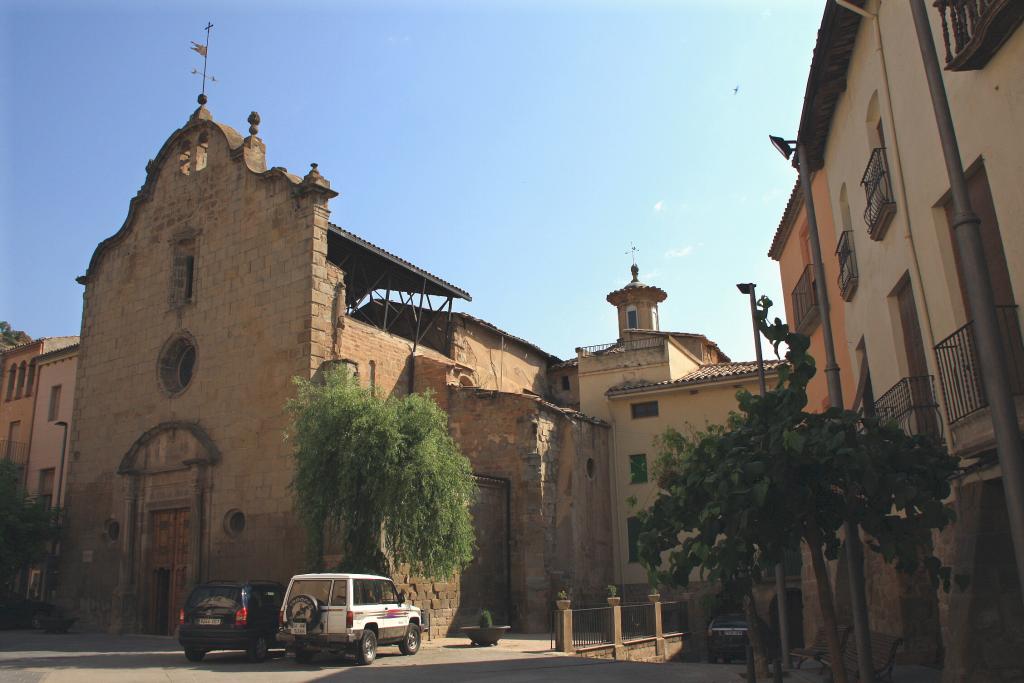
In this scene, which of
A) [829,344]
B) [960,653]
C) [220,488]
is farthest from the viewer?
[220,488]

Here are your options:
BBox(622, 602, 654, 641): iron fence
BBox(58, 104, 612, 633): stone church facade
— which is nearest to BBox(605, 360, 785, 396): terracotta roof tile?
BBox(58, 104, 612, 633): stone church facade

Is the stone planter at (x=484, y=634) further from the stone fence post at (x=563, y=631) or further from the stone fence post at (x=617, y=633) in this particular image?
the stone fence post at (x=617, y=633)

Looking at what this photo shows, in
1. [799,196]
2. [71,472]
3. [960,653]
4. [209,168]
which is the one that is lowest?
[960,653]

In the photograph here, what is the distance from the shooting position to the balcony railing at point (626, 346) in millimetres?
30078

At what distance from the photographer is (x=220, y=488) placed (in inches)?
832

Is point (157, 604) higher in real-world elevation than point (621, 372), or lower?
lower

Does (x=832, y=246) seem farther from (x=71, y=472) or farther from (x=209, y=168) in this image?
(x=71, y=472)

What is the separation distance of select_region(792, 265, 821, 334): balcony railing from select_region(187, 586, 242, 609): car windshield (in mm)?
12090

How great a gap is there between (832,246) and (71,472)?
76.6 feet

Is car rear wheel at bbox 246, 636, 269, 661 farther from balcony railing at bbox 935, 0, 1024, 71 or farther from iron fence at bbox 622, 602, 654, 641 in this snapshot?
balcony railing at bbox 935, 0, 1024, 71

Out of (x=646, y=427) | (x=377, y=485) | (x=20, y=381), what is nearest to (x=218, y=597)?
(x=377, y=485)

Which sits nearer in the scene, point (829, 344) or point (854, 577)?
point (854, 577)

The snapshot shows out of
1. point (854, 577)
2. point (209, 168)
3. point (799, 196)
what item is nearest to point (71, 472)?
point (209, 168)

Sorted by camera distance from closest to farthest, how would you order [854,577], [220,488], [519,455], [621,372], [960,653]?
[960,653]
[854,577]
[220,488]
[519,455]
[621,372]
